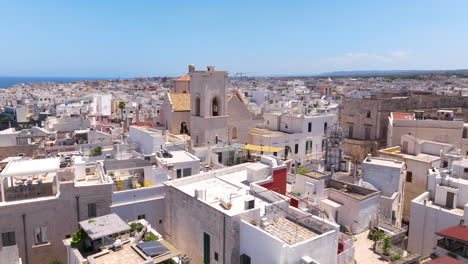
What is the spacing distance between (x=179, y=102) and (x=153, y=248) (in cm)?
2143

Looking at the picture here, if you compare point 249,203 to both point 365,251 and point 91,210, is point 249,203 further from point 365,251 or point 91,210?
point 91,210

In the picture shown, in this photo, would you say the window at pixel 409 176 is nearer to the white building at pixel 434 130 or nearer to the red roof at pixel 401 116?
the white building at pixel 434 130

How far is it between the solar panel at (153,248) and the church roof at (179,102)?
2038 cm

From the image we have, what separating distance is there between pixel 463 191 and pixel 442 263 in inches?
325

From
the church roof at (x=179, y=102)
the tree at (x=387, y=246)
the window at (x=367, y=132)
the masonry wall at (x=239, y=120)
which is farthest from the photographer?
the window at (x=367, y=132)

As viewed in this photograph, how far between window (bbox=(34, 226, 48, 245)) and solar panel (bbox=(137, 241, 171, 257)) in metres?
5.44

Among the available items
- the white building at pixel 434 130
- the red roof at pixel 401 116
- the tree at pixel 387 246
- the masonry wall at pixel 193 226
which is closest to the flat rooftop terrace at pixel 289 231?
the masonry wall at pixel 193 226

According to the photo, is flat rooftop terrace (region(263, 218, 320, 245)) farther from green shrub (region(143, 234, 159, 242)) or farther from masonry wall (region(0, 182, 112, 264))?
masonry wall (region(0, 182, 112, 264))

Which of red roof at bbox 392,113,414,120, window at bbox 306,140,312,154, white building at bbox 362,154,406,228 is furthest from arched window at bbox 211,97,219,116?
red roof at bbox 392,113,414,120

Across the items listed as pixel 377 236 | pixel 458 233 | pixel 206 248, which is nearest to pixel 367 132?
pixel 377 236

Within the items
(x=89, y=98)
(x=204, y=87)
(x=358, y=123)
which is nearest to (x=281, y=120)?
(x=358, y=123)

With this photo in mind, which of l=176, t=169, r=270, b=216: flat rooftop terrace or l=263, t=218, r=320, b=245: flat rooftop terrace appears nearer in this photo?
l=263, t=218, r=320, b=245: flat rooftop terrace

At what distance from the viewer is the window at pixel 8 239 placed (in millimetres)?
14375

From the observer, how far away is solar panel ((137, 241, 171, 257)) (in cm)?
1173
